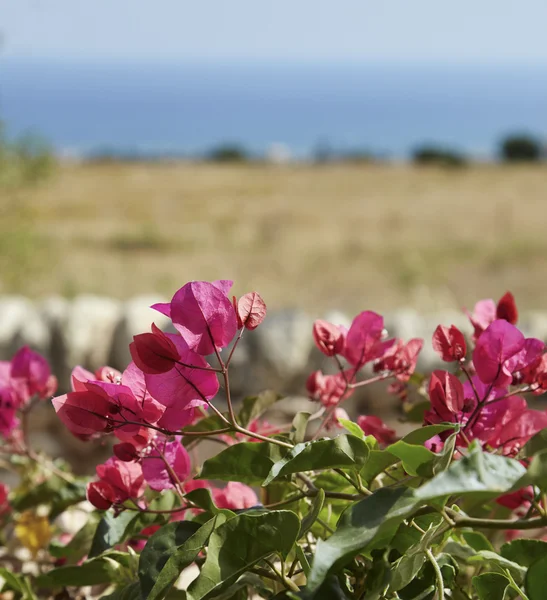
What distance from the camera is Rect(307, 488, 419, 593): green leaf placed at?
29cm

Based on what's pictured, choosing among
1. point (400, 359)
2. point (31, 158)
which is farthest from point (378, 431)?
point (31, 158)

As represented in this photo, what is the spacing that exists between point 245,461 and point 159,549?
0.18ft

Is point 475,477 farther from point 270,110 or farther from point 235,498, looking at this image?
point 270,110

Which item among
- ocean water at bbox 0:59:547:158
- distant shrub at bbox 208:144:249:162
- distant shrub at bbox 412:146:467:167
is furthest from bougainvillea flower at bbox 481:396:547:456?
ocean water at bbox 0:59:547:158

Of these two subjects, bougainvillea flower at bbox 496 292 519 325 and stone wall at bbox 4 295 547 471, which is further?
stone wall at bbox 4 295 547 471

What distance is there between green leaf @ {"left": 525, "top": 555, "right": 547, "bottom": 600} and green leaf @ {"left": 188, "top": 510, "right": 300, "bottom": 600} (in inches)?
3.7

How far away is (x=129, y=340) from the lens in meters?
1.88

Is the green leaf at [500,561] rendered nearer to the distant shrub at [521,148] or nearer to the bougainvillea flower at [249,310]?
the bougainvillea flower at [249,310]

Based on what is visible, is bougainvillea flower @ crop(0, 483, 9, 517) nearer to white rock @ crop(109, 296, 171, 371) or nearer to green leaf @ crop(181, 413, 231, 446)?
green leaf @ crop(181, 413, 231, 446)

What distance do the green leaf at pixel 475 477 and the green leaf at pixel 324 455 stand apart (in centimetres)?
6

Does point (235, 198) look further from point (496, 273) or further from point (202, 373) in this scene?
point (202, 373)

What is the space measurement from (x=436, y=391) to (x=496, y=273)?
5958 millimetres

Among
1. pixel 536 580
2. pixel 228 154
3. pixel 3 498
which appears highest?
pixel 536 580

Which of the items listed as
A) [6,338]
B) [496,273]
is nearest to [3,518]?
[6,338]
